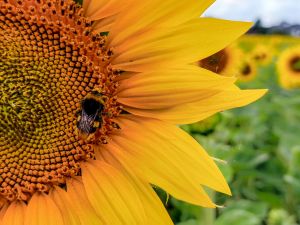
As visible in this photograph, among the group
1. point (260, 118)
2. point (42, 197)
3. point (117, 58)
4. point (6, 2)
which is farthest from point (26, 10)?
point (260, 118)

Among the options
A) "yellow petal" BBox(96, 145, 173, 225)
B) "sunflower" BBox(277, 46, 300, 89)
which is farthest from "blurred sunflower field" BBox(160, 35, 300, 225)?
"yellow petal" BBox(96, 145, 173, 225)

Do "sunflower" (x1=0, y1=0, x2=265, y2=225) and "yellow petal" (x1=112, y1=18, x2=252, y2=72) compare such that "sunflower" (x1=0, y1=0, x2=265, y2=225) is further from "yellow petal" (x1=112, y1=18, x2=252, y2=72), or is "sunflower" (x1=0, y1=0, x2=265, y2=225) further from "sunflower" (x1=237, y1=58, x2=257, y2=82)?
"sunflower" (x1=237, y1=58, x2=257, y2=82)

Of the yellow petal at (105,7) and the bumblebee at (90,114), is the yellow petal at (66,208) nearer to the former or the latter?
the bumblebee at (90,114)

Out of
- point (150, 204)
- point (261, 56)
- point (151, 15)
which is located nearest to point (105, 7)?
point (151, 15)

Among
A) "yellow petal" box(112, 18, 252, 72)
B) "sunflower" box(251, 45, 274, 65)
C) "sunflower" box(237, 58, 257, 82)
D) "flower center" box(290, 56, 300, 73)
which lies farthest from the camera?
"sunflower" box(251, 45, 274, 65)

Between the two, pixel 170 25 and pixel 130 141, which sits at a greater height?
pixel 170 25

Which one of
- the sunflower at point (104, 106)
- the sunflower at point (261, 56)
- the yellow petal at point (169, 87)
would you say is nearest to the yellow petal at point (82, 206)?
the sunflower at point (104, 106)

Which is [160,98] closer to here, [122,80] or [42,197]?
[122,80]
